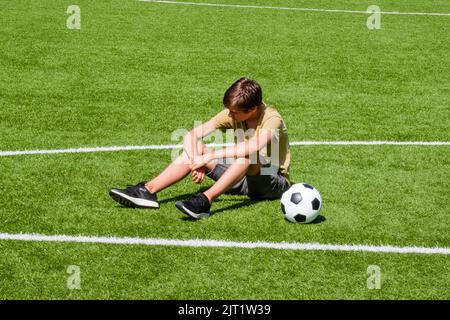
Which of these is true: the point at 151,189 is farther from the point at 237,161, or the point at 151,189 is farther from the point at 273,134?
the point at 273,134

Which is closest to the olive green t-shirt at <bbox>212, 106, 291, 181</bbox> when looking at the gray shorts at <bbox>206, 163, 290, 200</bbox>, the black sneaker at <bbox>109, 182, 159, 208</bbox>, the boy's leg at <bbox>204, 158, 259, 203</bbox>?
the gray shorts at <bbox>206, 163, 290, 200</bbox>

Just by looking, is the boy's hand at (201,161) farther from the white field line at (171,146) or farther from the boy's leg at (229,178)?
the white field line at (171,146)

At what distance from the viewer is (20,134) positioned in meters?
9.66

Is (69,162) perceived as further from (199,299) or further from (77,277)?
(199,299)

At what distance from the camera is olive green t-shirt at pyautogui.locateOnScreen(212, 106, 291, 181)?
24.4 ft

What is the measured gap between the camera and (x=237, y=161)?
288 inches

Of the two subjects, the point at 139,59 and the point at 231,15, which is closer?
the point at 139,59

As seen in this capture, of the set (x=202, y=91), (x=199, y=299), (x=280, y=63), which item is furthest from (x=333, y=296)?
(x=280, y=63)

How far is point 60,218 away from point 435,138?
507 cm

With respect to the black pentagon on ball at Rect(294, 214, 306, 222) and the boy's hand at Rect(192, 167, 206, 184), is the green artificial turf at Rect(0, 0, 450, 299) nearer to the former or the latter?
the black pentagon on ball at Rect(294, 214, 306, 222)

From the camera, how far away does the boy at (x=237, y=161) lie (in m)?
7.21

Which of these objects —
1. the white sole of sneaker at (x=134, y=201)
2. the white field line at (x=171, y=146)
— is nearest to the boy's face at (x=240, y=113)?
the white sole of sneaker at (x=134, y=201)

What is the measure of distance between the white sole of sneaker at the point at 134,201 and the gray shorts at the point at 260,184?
656 mm
